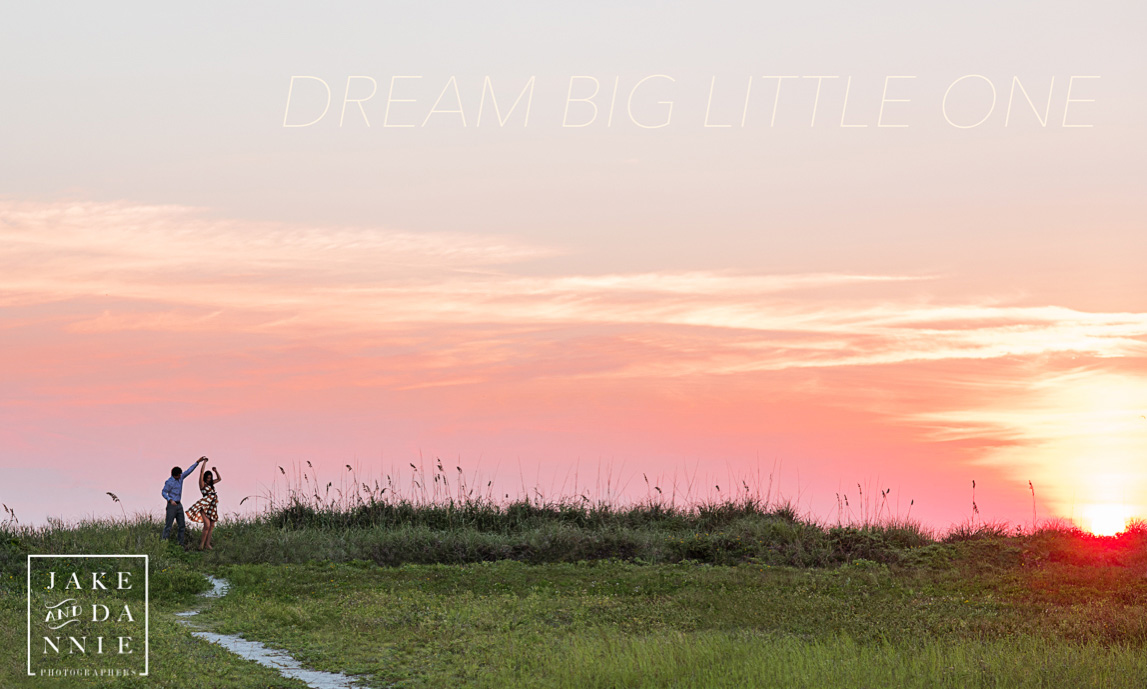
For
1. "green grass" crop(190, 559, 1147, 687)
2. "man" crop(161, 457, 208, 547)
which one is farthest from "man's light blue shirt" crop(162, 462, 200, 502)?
"green grass" crop(190, 559, 1147, 687)

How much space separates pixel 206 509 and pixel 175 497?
74cm

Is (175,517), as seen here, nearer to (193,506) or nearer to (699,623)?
(193,506)

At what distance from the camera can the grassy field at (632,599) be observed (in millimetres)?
10758

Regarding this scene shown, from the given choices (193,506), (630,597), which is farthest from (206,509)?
(630,597)

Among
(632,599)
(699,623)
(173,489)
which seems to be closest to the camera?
(699,623)

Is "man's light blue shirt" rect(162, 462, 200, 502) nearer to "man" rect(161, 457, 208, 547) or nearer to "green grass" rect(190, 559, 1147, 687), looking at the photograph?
"man" rect(161, 457, 208, 547)

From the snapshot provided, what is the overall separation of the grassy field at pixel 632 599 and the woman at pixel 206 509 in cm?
59

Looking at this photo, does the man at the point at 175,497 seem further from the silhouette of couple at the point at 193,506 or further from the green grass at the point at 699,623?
the green grass at the point at 699,623

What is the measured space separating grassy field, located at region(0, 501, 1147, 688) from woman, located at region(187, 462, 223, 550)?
1.93 feet

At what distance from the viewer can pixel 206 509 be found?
22.8m

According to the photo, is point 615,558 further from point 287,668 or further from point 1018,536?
point 287,668

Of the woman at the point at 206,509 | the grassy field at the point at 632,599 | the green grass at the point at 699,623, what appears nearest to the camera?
the green grass at the point at 699,623

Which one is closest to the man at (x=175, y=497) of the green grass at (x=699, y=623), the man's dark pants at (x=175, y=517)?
the man's dark pants at (x=175, y=517)

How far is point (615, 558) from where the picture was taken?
21.3m
